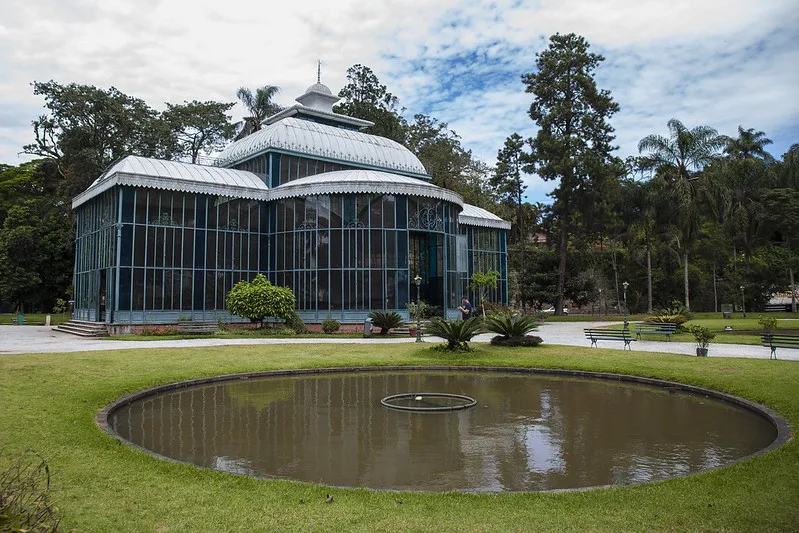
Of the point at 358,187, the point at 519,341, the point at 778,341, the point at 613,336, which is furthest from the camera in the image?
the point at 358,187

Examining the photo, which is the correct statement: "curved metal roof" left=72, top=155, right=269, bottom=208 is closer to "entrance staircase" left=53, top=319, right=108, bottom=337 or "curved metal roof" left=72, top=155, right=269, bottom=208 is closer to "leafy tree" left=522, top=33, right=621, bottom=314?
"entrance staircase" left=53, top=319, right=108, bottom=337

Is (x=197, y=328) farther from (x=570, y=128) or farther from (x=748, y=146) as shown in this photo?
(x=748, y=146)

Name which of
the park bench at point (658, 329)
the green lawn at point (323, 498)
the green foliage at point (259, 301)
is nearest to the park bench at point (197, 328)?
the green foliage at point (259, 301)

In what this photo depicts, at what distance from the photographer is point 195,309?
2672cm

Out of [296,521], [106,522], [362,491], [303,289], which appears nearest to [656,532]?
[362,491]

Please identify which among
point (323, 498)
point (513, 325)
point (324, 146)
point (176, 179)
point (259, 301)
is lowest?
point (323, 498)

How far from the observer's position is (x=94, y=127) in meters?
39.5

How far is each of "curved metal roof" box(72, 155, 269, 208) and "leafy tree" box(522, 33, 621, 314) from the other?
68.9 feet

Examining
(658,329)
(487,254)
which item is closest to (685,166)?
(487,254)

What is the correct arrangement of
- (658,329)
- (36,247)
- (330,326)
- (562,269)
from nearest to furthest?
(658,329)
(330,326)
(36,247)
(562,269)

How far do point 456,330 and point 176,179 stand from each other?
16.4 meters

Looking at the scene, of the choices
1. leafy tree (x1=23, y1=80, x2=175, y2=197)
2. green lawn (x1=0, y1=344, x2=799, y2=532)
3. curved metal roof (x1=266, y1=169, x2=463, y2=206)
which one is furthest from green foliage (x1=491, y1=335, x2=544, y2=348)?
leafy tree (x1=23, y1=80, x2=175, y2=197)

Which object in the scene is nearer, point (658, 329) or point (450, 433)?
point (450, 433)

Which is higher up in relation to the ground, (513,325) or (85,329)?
(513,325)
